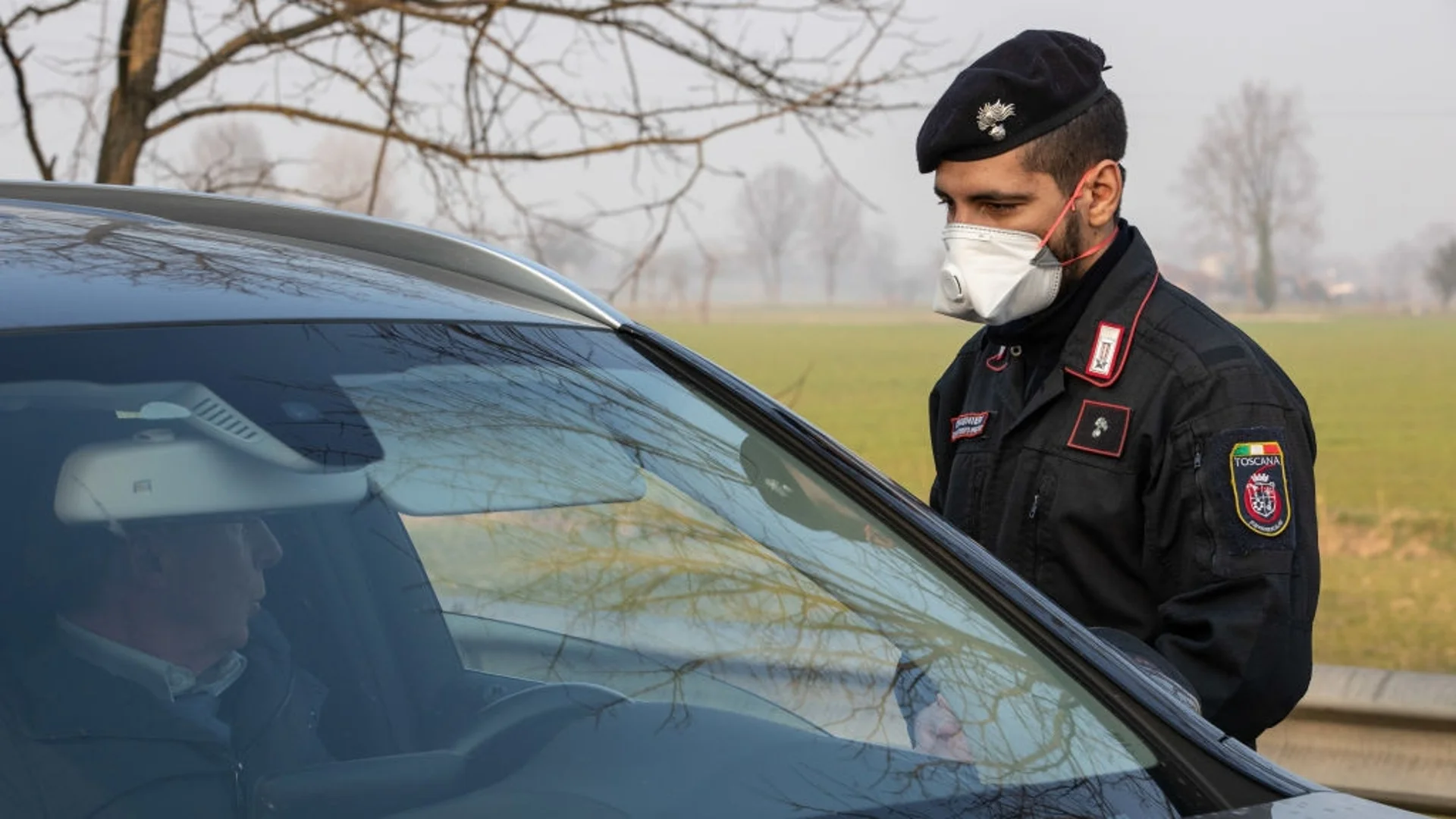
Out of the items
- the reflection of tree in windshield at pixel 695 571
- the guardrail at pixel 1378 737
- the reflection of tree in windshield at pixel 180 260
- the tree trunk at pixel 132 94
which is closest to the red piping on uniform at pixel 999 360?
the reflection of tree in windshield at pixel 695 571

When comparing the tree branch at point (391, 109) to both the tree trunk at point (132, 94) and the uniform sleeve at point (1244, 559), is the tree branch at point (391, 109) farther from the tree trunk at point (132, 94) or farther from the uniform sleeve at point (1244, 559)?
the uniform sleeve at point (1244, 559)

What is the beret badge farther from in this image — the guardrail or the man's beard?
the guardrail

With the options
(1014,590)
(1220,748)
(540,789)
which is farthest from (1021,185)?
(540,789)

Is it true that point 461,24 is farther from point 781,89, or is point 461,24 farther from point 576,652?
point 576,652

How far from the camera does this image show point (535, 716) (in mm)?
1611

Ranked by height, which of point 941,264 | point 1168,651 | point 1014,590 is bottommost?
point 1168,651

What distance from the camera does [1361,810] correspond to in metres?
1.59

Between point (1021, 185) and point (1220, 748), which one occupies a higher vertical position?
point (1021, 185)

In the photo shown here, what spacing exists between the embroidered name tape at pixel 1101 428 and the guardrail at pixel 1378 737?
1879 mm

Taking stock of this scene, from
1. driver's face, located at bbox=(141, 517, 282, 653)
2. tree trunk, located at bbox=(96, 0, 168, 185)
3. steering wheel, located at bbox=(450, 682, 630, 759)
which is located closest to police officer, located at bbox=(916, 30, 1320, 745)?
steering wheel, located at bbox=(450, 682, 630, 759)

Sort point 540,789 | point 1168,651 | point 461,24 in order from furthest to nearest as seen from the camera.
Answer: point 461,24 → point 1168,651 → point 540,789

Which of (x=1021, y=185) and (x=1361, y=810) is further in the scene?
(x=1021, y=185)

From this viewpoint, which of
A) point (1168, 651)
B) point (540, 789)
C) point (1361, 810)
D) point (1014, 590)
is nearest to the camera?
point (540, 789)

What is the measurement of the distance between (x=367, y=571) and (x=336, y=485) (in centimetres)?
22
